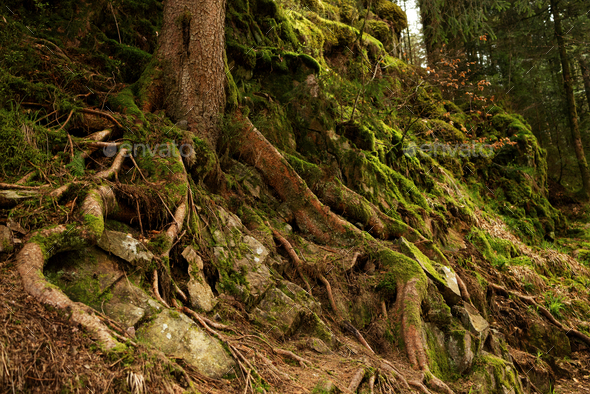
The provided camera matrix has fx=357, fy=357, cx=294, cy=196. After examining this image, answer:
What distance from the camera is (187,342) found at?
2.72 metres

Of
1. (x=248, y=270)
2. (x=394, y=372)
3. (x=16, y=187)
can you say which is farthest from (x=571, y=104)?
(x=16, y=187)

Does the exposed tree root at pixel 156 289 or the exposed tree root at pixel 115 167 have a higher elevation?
the exposed tree root at pixel 115 167

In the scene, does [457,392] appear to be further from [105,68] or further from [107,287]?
[105,68]

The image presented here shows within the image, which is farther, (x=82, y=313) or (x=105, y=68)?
(x=105, y=68)

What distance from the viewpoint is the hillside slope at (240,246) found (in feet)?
8.32

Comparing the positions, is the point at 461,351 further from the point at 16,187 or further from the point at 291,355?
the point at 16,187

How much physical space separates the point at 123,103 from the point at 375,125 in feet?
20.0

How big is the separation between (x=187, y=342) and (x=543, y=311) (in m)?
7.46

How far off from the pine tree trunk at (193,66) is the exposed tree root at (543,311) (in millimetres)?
6436

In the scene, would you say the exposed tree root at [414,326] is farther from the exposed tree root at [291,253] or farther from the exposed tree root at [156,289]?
the exposed tree root at [156,289]

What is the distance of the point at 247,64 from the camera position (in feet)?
23.9

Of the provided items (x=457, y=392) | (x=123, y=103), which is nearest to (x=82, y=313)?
(x=123, y=103)

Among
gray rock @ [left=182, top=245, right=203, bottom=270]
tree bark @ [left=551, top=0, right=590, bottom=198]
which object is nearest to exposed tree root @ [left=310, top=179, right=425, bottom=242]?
gray rock @ [left=182, top=245, right=203, bottom=270]

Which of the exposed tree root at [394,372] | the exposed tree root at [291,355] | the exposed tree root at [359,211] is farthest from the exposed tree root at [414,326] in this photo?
the exposed tree root at [291,355]
